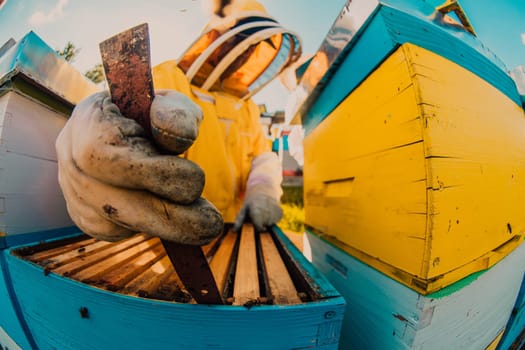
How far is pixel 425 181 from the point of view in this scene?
1.60 feet

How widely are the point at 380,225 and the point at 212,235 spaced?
0.54 metres

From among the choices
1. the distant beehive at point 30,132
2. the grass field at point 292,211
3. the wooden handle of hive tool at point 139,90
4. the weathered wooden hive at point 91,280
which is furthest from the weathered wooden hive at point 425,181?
the grass field at point 292,211

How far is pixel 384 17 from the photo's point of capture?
584mm

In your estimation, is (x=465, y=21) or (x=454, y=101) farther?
(x=465, y=21)

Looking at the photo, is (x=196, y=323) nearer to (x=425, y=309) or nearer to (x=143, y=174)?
(x=143, y=174)

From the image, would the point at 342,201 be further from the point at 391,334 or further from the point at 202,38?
the point at 202,38

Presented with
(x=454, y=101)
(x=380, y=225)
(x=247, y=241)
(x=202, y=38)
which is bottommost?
(x=247, y=241)

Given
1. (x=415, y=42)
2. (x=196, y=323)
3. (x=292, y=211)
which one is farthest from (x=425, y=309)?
(x=292, y=211)

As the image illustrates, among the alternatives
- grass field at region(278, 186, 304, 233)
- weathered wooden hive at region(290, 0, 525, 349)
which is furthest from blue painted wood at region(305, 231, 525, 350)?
grass field at region(278, 186, 304, 233)

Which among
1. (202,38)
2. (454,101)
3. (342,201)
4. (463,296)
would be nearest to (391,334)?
(463,296)

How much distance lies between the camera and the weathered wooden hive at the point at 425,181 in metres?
0.50

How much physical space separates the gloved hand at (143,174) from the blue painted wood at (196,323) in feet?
0.61

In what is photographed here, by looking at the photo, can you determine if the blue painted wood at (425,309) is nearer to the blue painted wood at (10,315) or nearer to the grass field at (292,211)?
the blue painted wood at (10,315)

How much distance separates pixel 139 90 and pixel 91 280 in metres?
0.58
